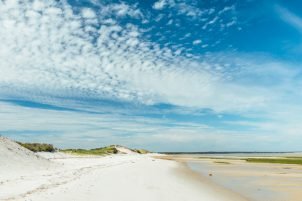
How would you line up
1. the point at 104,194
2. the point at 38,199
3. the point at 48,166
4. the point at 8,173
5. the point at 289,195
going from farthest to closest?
1. the point at 48,166
2. the point at 8,173
3. the point at 289,195
4. the point at 104,194
5. the point at 38,199

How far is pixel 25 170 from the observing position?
113ft

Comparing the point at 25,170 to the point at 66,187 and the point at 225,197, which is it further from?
the point at 225,197

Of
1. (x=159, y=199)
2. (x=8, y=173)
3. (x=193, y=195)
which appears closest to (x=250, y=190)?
(x=193, y=195)

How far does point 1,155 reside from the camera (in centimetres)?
3488

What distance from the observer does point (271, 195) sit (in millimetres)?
24250

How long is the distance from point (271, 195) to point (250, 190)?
3084mm

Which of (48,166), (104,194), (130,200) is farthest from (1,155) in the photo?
(130,200)

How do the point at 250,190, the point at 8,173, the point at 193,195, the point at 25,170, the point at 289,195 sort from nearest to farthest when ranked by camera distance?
1. the point at 193,195
2. the point at 289,195
3. the point at 250,190
4. the point at 8,173
5. the point at 25,170

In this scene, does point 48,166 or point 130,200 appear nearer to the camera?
point 130,200

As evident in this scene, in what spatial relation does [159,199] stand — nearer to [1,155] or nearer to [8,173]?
[8,173]

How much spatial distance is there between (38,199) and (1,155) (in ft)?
64.3

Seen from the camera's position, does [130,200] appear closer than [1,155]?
Yes

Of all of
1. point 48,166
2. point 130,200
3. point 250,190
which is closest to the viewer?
point 130,200

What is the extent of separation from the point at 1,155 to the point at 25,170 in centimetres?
282
